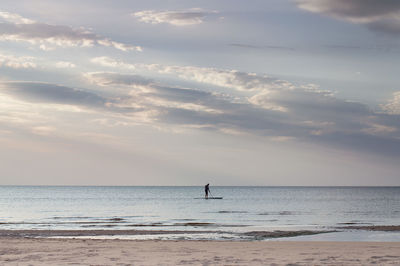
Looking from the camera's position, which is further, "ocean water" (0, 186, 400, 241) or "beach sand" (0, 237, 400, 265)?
"ocean water" (0, 186, 400, 241)

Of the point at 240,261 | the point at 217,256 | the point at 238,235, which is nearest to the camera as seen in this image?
Result: the point at 240,261

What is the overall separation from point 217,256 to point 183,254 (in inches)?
57.2

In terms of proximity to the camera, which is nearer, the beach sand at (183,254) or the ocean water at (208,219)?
→ the beach sand at (183,254)

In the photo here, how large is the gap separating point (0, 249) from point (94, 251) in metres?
4.34

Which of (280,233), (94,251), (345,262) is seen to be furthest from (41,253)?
(280,233)

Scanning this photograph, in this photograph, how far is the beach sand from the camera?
642 inches

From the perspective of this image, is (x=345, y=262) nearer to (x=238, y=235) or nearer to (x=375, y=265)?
(x=375, y=265)

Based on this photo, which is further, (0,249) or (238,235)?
(238,235)

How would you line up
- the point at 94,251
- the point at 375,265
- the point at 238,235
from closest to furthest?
the point at 375,265 → the point at 94,251 → the point at 238,235

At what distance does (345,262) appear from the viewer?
53.2 feet

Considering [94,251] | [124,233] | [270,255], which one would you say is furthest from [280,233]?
[94,251]

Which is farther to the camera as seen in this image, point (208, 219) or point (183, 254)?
point (208, 219)

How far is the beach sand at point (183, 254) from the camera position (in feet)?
53.5

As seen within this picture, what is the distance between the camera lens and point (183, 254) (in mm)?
18422
